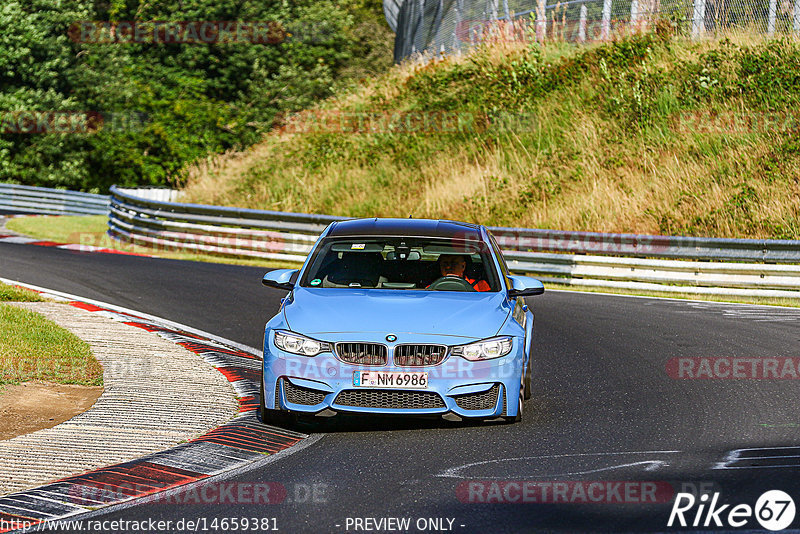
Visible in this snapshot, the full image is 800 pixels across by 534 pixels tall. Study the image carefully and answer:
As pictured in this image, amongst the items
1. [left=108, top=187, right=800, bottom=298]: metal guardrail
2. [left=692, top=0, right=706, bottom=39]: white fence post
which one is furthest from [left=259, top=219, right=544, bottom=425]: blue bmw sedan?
[left=692, top=0, right=706, bottom=39]: white fence post

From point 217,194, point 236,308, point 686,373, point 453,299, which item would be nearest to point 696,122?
point 217,194

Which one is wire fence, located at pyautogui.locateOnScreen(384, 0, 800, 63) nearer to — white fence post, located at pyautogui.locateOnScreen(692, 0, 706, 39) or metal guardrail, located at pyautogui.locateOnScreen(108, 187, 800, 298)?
white fence post, located at pyautogui.locateOnScreen(692, 0, 706, 39)

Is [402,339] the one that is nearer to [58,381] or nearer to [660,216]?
[58,381]

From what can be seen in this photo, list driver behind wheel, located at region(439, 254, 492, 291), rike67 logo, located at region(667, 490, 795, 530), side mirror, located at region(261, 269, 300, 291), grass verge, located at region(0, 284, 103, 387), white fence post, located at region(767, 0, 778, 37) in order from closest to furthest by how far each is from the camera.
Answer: rike67 logo, located at region(667, 490, 795, 530) < side mirror, located at region(261, 269, 300, 291) < driver behind wheel, located at region(439, 254, 492, 291) < grass verge, located at region(0, 284, 103, 387) < white fence post, located at region(767, 0, 778, 37)

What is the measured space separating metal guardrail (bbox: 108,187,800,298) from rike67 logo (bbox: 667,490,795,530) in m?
12.5

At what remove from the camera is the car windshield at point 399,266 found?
895 centimetres

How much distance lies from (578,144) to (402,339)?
69.8ft

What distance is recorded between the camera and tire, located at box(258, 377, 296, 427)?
26.0 ft

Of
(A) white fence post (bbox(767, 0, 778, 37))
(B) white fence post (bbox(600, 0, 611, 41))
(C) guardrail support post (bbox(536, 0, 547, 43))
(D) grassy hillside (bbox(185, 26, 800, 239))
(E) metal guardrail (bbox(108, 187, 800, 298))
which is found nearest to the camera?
(E) metal guardrail (bbox(108, 187, 800, 298))

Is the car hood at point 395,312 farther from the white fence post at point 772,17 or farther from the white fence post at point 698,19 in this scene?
the white fence post at point 698,19

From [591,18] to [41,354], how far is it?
77.3 feet

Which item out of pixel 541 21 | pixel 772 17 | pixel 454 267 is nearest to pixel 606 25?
pixel 541 21

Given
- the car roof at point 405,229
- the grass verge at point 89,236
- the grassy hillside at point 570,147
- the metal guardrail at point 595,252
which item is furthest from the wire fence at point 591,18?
the car roof at point 405,229

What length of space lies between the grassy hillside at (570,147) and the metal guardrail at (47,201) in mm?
8840
